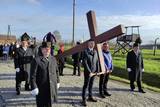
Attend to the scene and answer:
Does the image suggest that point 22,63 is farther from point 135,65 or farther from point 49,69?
point 49,69

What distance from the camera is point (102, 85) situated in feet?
40.1

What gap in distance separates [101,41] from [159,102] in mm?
2622

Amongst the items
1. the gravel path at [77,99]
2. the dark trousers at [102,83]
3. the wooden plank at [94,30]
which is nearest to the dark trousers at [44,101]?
the gravel path at [77,99]

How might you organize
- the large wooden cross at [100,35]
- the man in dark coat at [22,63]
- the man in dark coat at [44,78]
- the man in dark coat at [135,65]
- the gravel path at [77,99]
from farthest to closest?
the man in dark coat at [135,65] → the man in dark coat at [22,63] → the gravel path at [77,99] → the large wooden cross at [100,35] → the man in dark coat at [44,78]

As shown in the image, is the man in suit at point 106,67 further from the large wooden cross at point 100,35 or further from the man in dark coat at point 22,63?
the man in dark coat at point 22,63

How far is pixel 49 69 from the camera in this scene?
7754mm

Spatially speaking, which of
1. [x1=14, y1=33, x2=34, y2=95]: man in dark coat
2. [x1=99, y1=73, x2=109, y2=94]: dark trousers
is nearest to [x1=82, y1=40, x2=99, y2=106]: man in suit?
[x1=99, y1=73, x2=109, y2=94]: dark trousers

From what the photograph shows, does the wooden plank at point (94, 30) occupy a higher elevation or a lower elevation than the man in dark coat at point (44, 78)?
higher

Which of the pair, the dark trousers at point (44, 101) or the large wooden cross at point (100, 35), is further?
the large wooden cross at point (100, 35)

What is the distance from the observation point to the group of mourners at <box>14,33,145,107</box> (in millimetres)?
7746

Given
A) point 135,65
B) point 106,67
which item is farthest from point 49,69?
point 135,65

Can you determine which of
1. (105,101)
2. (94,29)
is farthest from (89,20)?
(105,101)

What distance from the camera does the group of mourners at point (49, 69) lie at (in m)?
7.75

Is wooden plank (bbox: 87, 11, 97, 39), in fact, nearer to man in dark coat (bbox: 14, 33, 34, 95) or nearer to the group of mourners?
the group of mourners
